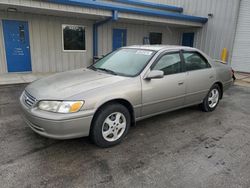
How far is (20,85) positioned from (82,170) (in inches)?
217

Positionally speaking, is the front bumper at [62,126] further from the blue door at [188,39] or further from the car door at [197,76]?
the blue door at [188,39]

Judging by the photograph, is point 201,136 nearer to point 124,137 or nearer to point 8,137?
point 124,137

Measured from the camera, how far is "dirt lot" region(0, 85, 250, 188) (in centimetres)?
236

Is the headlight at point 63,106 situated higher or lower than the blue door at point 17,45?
lower

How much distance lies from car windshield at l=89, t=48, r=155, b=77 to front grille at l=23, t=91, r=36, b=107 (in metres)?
1.34

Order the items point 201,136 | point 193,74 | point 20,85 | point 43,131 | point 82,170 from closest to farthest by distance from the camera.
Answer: point 82,170 → point 43,131 → point 201,136 → point 193,74 → point 20,85

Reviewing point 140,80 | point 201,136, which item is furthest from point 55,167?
point 201,136

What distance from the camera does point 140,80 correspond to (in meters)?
3.31

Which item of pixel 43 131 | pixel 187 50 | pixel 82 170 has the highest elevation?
pixel 187 50

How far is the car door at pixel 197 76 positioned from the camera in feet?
13.5

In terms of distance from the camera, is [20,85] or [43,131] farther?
[20,85]

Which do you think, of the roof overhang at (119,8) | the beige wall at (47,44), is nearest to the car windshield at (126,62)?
the roof overhang at (119,8)

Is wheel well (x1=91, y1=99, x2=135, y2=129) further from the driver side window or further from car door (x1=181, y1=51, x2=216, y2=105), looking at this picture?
car door (x1=181, y1=51, x2=216, y2=105)

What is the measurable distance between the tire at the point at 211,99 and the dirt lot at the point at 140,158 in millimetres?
653
